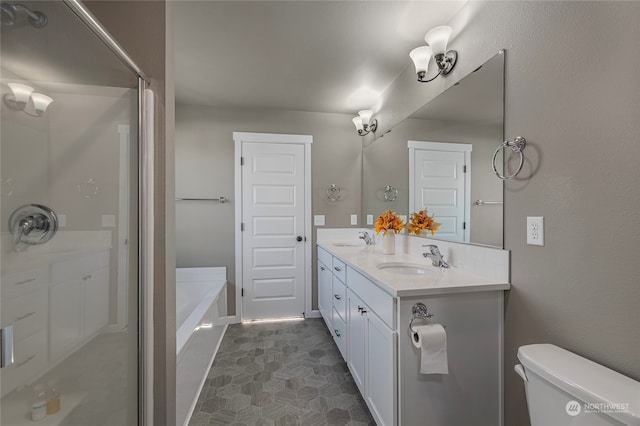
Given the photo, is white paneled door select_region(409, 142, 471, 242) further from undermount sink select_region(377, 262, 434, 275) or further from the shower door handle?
the shower door handle

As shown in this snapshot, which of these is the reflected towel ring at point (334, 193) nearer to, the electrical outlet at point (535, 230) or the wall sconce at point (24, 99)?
the electrical outlet at point (535, 230)

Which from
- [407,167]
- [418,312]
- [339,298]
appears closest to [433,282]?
[418,312]

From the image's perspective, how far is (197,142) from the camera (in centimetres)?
291

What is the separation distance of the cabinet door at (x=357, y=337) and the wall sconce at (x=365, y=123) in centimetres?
183

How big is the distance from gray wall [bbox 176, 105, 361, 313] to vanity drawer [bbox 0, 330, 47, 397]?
6.65 feet

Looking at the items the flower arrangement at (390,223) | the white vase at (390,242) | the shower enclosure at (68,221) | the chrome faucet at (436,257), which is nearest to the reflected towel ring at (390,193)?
the flower arrangement at (390,223)

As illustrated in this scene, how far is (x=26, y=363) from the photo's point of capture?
858 mm

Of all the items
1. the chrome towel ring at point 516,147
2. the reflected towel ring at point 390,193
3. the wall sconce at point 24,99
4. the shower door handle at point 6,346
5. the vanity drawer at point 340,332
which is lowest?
the vanity drawer at point 340,332

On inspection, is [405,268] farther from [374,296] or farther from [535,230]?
[535,230]

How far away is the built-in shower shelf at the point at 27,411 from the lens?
820 mm

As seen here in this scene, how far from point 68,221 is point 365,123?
2.57 metres

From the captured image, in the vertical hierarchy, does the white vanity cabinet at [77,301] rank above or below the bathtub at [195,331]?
above

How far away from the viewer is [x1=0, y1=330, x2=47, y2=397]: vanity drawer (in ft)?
2.67

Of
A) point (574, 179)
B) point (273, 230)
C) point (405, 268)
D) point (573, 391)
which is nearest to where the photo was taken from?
point (573, 391)
